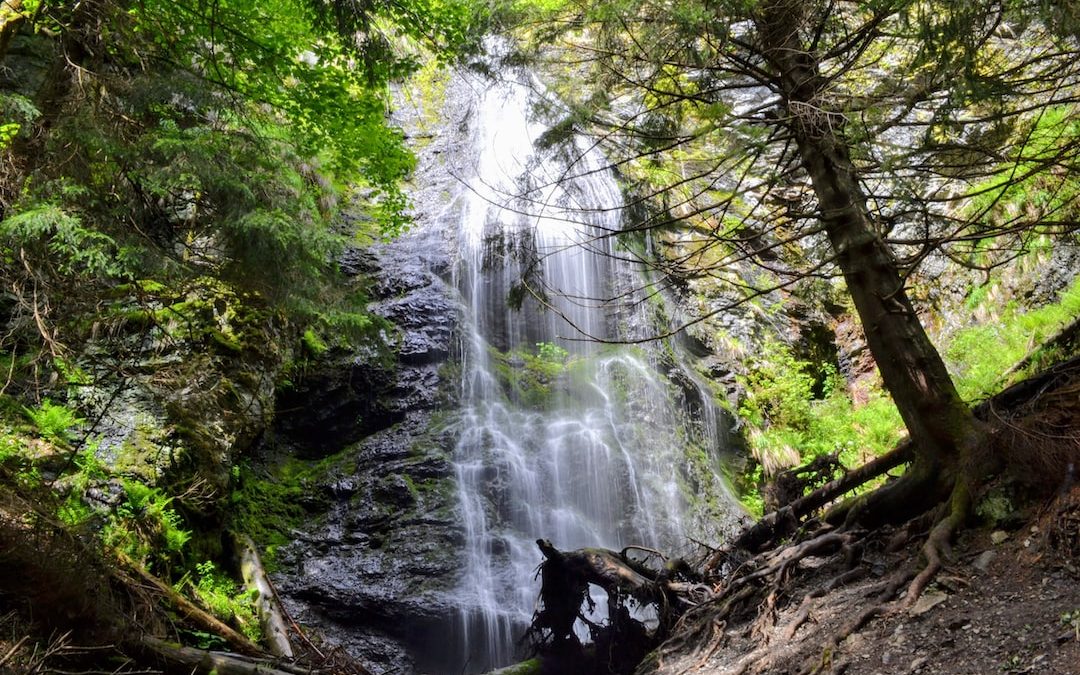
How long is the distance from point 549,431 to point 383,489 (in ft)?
10.5

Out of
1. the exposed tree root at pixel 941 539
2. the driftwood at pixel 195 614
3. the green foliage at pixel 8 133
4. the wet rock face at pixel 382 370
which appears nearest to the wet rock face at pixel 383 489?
the wet rock face at pixel 382 370

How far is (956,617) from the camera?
3.16 meters

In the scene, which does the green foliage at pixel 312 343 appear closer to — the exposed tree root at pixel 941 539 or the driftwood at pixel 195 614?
the driftwood at pixel 195 614

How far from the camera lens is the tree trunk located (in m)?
4.22

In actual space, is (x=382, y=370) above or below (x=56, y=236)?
above

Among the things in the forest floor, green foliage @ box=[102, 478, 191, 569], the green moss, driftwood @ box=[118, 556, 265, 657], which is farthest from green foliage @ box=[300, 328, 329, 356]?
the forest floor

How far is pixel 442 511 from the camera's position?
973 centimetres

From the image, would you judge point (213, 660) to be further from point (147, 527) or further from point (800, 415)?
point (800, 415)

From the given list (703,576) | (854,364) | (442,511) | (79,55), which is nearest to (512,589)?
(442,511)

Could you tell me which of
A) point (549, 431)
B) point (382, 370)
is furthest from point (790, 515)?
point (382, 370)

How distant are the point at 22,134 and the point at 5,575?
3787 mm

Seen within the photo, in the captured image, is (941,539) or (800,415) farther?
(800,415)

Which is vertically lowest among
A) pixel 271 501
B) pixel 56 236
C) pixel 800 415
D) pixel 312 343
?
pixel 271 501

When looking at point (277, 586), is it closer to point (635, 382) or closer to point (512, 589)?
point (512, 589)
